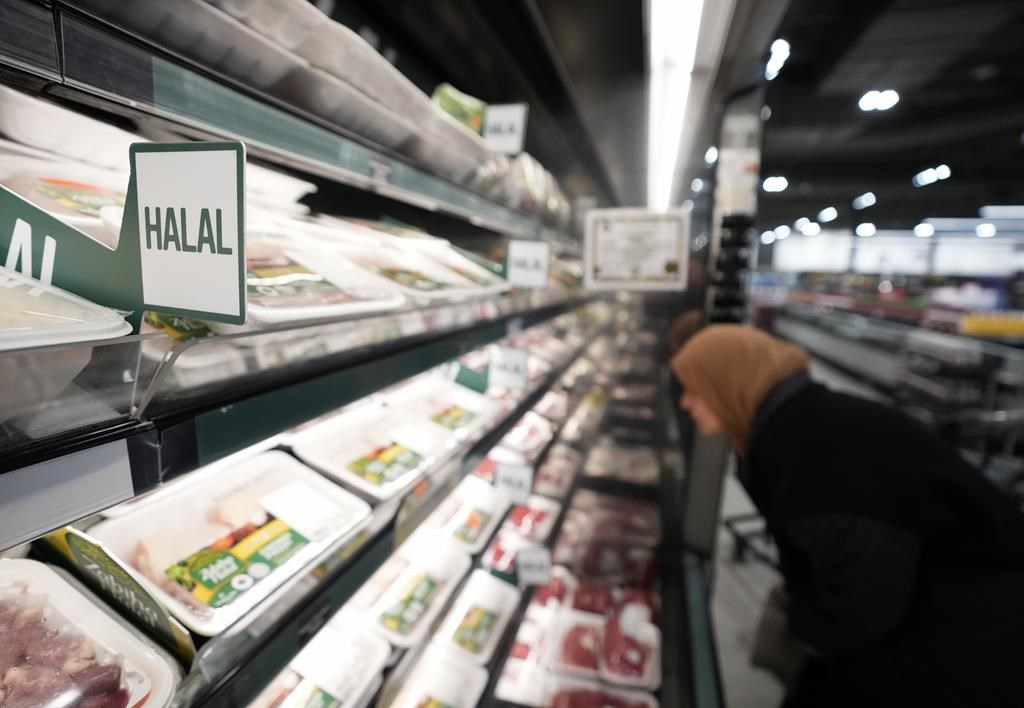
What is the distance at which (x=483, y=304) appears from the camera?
1.35 meters

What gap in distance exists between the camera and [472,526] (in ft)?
5.68

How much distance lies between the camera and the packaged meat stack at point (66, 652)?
555 mm

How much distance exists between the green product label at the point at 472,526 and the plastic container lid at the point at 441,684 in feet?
1.17

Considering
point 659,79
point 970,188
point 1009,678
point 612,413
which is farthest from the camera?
point 970,188

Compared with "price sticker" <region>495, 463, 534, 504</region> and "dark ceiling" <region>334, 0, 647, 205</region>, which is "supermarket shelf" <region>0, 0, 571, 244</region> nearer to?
"dark ceiling" <region>334, 0, 647, 205</region>

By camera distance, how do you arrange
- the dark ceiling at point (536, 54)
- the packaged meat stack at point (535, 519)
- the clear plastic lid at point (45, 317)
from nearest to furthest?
the clear plastic lid at point (45, 317) → the dark ceiling at point (536, 54) → the packaged meat stack at point (535, 519)

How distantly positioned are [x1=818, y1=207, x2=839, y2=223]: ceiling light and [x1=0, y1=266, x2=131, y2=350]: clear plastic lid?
14249 millimetres

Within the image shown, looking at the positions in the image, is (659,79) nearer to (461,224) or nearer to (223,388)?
(461,224)

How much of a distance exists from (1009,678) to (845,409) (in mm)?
749

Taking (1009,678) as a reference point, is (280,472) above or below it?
above

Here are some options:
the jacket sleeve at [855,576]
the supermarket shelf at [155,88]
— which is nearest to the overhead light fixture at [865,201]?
the jacket sleeve at [855,576]

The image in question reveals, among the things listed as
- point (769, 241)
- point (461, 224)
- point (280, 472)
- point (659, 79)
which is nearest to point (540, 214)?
point (461, 224)

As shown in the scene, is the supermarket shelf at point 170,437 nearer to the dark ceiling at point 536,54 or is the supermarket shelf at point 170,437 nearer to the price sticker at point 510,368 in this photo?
the price sticker at point 510,368

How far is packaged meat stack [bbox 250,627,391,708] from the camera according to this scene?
993mm
